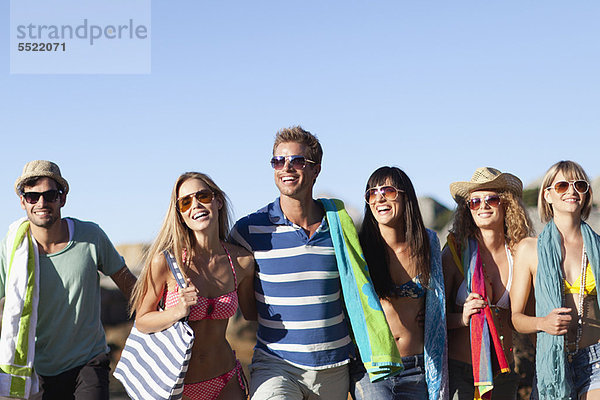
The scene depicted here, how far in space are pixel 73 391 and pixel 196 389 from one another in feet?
3.74

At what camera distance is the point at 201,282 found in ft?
14.2

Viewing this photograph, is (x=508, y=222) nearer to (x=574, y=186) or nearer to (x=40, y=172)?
(x=574, y=186)

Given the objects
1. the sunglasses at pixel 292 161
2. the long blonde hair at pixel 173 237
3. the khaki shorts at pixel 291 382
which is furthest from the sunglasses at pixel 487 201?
the long blonde hair at pixel 173 237

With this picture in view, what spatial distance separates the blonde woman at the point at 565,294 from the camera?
14.4ft

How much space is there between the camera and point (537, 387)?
15.2 feet

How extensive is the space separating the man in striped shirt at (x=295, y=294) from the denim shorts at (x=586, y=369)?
59.4 inches

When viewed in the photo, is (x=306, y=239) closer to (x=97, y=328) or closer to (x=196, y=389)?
(x=196, y=389)

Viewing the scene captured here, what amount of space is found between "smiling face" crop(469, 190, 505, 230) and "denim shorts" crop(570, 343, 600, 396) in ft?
3.52

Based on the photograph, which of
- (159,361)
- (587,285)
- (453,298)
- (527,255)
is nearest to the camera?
(159,361)

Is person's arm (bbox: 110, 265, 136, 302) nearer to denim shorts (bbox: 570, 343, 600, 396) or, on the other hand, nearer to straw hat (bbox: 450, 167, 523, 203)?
straw hat (bbox: 450, 167, 523, 203)

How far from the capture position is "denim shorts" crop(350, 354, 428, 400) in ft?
14.5

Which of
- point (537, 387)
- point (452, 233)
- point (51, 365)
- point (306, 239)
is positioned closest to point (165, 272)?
point (306, 239)

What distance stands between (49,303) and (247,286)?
153 centimetres

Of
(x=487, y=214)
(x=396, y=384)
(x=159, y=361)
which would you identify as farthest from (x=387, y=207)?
(x=159, y=361)
